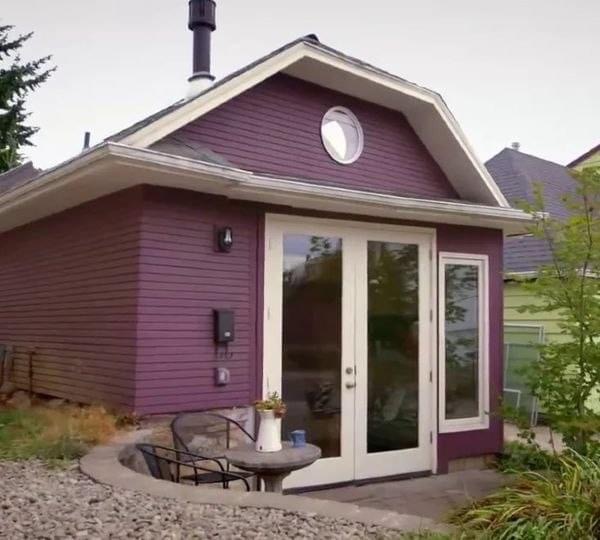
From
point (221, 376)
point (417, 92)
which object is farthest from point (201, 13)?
point (221, 376)

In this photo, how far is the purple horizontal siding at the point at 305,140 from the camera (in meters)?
6.34

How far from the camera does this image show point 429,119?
7.55m

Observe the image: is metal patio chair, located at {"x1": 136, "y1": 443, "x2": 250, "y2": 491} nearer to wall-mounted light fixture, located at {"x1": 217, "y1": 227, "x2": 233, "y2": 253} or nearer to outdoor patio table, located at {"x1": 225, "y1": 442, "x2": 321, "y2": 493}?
outdoor patio table, located at {"x1": 225, "y1": 442, "x2": 321, "y2": 493}

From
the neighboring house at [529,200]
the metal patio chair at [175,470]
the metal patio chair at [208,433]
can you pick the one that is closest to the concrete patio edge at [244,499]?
the metal patio chair at [175,470]

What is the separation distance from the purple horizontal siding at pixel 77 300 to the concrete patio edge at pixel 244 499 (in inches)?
46.2

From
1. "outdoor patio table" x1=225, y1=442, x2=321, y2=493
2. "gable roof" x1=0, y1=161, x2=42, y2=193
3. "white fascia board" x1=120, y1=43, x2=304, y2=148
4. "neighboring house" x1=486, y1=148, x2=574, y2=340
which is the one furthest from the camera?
"gable roof" x1=0, y1=161, x2=42, y2=193

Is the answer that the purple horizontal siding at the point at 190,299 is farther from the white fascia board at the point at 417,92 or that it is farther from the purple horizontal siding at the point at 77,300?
the white fascia board at the point at 417,92

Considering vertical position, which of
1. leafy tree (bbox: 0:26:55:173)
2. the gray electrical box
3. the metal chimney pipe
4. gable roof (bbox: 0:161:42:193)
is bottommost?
the gray electrical box

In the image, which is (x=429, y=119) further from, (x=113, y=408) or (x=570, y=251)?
(x=113, y=408)

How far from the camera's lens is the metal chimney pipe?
763 centimetres

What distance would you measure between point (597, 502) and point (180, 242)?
12.2 feet

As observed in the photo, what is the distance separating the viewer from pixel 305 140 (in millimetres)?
6836

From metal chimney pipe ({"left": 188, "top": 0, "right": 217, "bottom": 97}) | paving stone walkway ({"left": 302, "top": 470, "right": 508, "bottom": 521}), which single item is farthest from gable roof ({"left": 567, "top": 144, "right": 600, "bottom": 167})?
metal chimney pipe ({"left": 188, "top": 0, "right": 217, "bottom": 97})

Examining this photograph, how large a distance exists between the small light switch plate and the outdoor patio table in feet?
3.20
